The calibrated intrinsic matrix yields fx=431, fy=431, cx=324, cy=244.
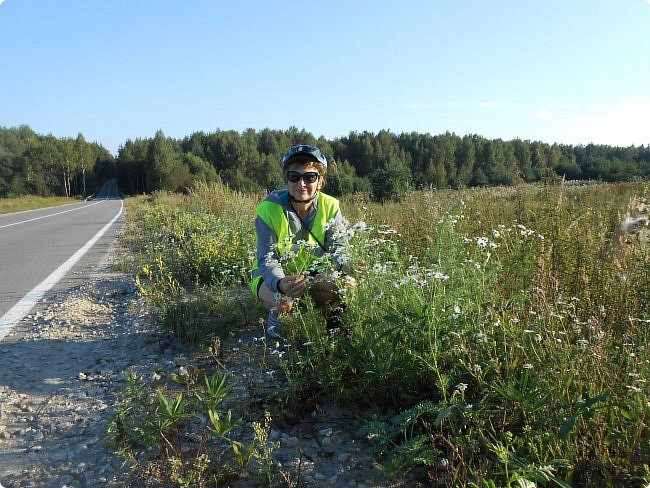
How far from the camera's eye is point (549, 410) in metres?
1.94

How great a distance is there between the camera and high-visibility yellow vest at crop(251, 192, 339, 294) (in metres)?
3.46

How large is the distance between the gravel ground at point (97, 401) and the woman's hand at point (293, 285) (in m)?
0.43

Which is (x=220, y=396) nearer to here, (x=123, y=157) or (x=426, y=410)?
(x=426, y=410)

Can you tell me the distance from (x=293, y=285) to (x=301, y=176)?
1087 mm

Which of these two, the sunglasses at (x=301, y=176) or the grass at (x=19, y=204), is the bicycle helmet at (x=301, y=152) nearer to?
the sunglasses at (x=301, y=176)

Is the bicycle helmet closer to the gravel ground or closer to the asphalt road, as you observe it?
the gravel ground

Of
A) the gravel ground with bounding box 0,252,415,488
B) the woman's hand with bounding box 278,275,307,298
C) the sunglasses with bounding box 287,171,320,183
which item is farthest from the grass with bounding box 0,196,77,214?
the woman's hand with bounding box 278,275,307,298

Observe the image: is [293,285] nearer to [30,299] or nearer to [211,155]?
[30,299]

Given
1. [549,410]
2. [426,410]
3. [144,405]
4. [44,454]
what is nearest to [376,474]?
[426,410]

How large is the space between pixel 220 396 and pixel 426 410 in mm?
1051

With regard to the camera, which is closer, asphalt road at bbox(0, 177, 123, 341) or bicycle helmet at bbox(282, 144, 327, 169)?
bicycle helmet at bbox(282, 144, 327, 169)

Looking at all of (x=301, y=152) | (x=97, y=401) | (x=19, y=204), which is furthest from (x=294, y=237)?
(x=19, y=204)

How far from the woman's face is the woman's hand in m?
0.95

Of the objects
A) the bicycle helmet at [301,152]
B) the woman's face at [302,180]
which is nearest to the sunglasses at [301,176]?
the woman's face at [302,180]
